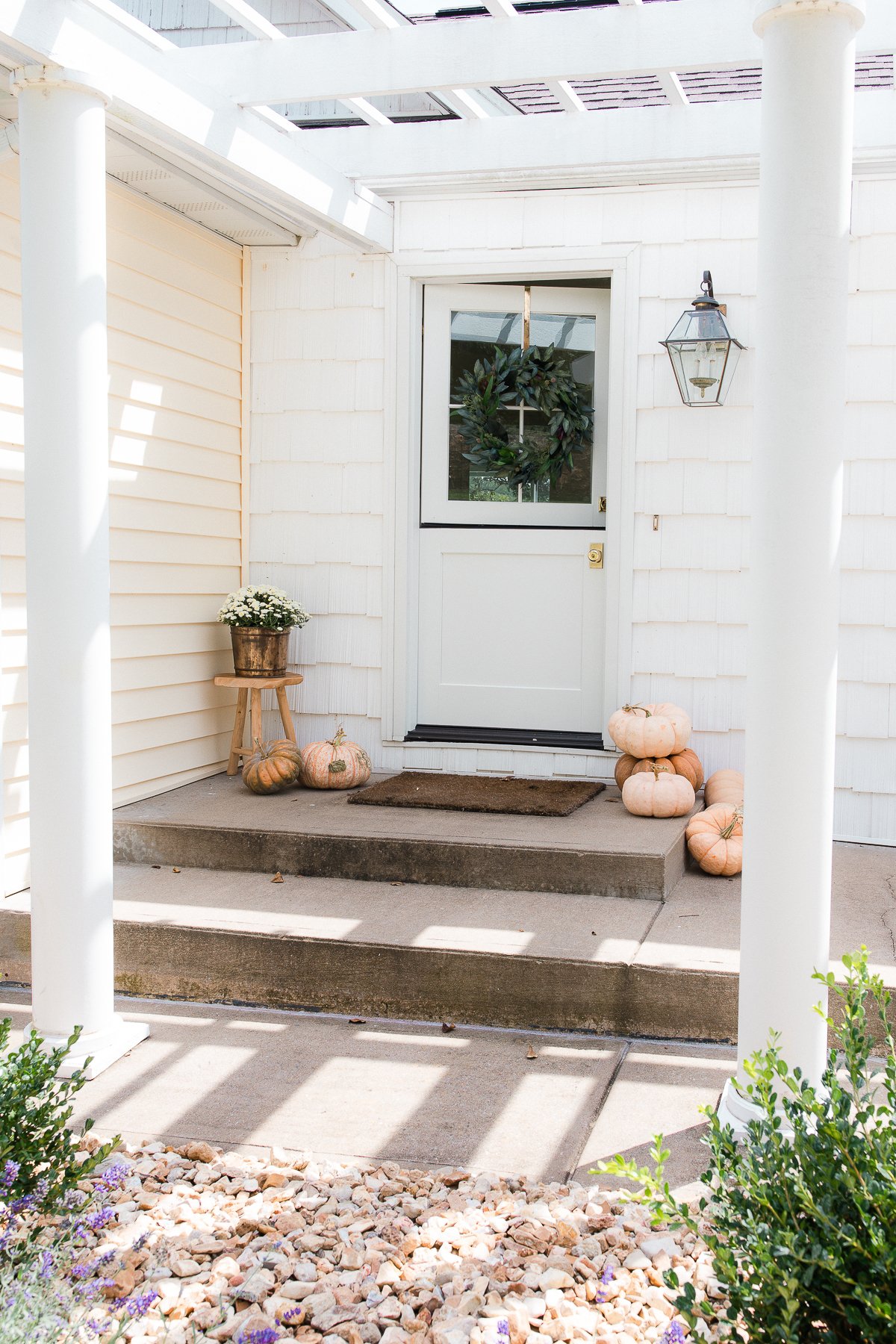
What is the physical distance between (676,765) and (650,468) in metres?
1.22

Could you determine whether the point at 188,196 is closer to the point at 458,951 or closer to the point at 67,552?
the point at 67,552

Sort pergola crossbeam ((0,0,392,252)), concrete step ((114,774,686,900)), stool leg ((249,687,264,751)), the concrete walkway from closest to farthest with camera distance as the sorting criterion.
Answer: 1. the concrete walkway
2. pergola crossbeam ((0,0,392,252))
3. concrete step ((114,774,686,900))
4. stool leg ((249,687,264,751))

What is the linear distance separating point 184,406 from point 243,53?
5.20ft

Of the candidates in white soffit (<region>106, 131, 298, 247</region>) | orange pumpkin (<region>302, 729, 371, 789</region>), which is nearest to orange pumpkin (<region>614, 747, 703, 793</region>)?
orange pumpkin (<region>302, 729, 371, 789</region>)

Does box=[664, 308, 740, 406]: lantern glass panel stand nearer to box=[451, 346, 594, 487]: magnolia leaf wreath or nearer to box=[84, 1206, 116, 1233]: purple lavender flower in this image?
box=[451, 346, 594, 487]: magnolia leaf wreath

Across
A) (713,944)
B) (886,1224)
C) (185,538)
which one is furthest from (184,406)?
(886,1224)

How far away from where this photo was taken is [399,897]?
388cm

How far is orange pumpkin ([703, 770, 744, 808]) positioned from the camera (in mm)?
4457

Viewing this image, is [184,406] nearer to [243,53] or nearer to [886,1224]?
[243,53]

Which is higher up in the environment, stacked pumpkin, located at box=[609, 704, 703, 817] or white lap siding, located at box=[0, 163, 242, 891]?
white lap siding, located at box=[0, 163, 242, 891]

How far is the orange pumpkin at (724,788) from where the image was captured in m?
4.46

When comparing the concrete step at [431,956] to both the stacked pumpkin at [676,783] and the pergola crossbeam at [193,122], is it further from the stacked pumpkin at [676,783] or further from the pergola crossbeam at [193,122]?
the pergola crossbeam at [193,122]

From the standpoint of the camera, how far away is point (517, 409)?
5.17m

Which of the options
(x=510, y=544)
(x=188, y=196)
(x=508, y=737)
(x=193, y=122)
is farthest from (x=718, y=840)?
(x=188, y=196)
